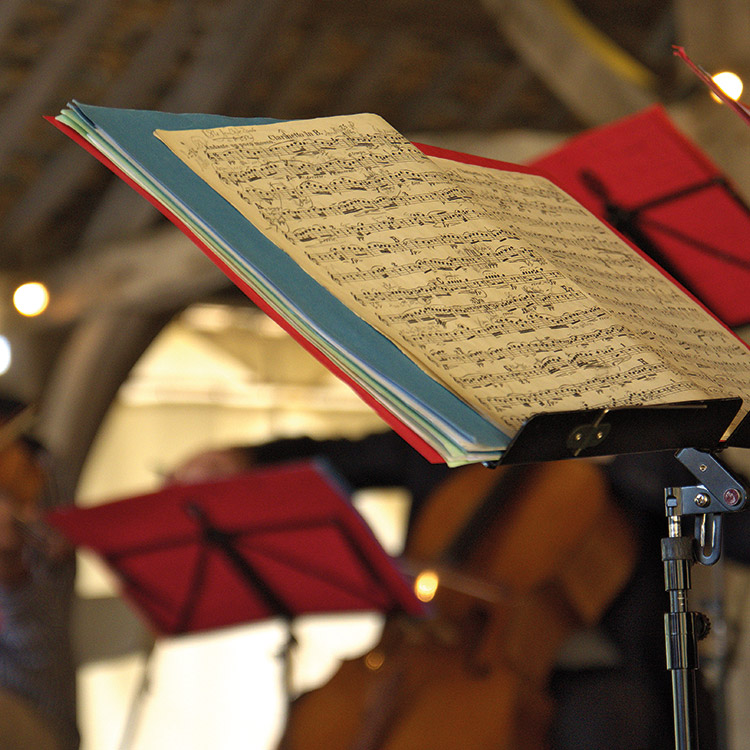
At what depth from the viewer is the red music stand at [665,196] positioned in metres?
0.99

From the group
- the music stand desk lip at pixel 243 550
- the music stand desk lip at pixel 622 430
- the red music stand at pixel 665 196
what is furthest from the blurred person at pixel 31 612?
the music stand desk lip at pixel 622 430

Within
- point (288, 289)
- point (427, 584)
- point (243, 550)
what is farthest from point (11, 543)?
point (288, 289)

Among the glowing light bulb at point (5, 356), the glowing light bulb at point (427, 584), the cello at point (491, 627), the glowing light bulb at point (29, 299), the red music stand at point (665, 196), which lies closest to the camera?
the red music stand at point (665, 196)

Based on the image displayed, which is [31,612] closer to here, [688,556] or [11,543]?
[11,543]

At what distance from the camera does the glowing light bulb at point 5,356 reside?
342cm

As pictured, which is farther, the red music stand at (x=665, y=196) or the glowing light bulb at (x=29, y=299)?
the glowing light bulb at (x=29, y=299)

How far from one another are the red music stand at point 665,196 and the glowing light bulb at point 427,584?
2.92ft

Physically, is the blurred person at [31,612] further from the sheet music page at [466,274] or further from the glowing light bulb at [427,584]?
the sheet music page at [466,274]

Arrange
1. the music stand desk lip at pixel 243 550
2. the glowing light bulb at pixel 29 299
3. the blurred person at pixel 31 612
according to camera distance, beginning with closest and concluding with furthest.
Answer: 1. the music stand desk lip at pixel 243 550
2. the blurred person at pixel 31 612
3. the glowing light bulb at pixel 29 299

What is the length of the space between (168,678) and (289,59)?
2.83 meters

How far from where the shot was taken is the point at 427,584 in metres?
1.75

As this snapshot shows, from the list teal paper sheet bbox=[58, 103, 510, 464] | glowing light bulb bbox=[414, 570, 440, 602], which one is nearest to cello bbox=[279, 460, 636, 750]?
glowing light bulb bbox=[414, 570, 440, 602]

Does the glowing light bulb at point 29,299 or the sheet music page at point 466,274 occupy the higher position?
the glowing light bulb at point 29,299

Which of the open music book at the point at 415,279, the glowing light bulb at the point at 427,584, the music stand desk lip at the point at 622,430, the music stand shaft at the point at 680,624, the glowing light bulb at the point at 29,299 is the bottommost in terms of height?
the music stand shaft at the point at 680,624
